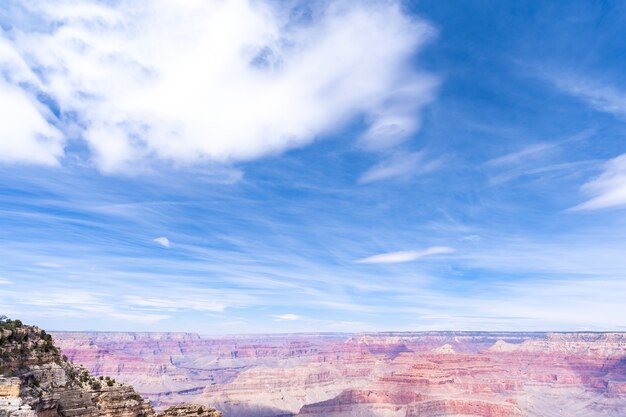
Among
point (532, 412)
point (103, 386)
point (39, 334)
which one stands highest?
point (39, 334)

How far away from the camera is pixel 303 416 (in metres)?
160

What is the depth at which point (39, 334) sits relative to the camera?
27.7 metres

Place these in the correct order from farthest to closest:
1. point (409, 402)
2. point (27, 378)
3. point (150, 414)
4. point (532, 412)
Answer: point (532, 412)
point (409, 402)
point (150, 414)
point (27, 378)

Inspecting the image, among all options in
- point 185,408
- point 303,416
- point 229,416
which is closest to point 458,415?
point 303,416

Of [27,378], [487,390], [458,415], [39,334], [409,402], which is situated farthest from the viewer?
[487,390]

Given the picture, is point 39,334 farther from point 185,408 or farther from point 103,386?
point 185,408

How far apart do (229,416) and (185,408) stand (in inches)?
6945

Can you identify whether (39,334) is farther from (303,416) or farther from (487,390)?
(487,390)

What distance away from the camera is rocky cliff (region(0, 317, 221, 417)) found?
19945mm

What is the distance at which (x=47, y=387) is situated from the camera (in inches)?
946

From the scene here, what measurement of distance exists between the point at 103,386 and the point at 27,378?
6.08 meters

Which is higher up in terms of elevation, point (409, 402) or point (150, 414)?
point (150, 414)

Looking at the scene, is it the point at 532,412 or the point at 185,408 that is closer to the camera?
the point at 185,408

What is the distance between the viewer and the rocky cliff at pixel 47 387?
785 inches
